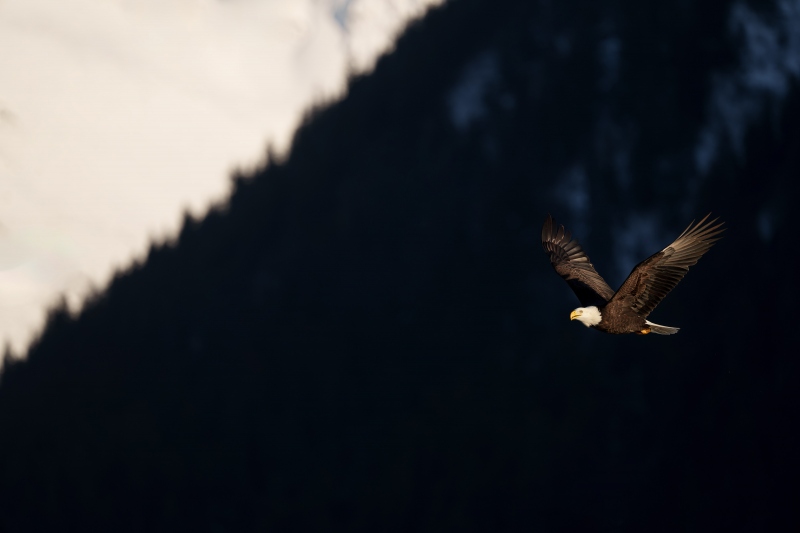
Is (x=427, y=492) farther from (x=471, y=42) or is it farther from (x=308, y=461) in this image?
(x=471, y=42)

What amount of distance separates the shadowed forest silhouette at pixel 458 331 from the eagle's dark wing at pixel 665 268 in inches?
1757

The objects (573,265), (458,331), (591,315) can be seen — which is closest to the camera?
(591,315)

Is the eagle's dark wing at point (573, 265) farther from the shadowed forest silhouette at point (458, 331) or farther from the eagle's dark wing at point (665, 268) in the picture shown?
the shadowed forest silhouette at point (458, 331)

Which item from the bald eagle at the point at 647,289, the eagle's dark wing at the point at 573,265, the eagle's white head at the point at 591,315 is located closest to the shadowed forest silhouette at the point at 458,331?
the eagle's dark wing at the point at 573,265

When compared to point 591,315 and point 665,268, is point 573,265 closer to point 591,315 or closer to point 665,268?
point 591,315

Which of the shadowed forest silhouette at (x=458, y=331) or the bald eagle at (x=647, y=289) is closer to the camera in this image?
the bald eagle at (x=647, y=289)

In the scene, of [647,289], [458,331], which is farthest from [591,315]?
[458,331]

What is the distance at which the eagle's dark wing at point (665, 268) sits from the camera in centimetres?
1255

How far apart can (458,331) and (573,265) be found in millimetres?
56410

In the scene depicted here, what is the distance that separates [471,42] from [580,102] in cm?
1275

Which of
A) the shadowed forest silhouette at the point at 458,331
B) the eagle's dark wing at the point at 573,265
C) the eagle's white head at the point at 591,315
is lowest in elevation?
the eagle's white head at the point at 591,315

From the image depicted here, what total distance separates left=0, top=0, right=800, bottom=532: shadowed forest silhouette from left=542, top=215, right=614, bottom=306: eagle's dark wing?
4195 cm

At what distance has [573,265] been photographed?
1545 centimetres

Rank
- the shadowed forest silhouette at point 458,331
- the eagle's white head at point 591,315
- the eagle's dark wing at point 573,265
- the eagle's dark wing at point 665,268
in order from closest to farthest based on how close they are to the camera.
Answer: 1. the eagle's dark wing at point 665,268
2. the eagle's white head at point 591,315
3. the eagle's dark wing at point 573,265
4. the shadowed forest silhouette at point 458,331
